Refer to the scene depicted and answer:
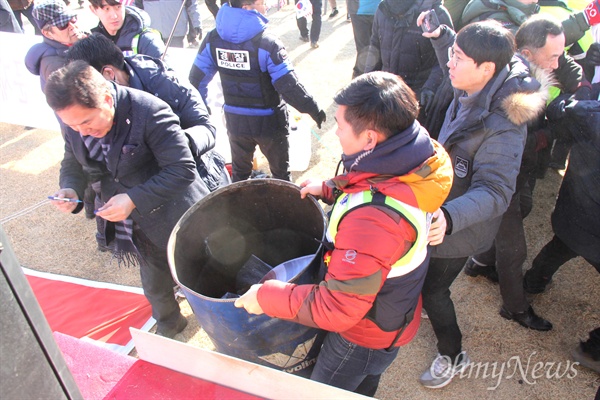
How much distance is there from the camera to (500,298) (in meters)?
2.95

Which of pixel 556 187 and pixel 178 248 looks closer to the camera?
pixel 178 248

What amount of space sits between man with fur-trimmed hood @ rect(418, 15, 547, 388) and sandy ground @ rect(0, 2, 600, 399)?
0.73m

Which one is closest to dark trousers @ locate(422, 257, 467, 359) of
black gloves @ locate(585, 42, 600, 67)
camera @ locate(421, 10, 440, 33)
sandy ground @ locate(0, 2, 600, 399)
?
sandy ground @ locate(0, 2, 600, 399)

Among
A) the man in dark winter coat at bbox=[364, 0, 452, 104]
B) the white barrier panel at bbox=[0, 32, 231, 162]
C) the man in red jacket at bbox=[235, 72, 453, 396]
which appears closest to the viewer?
the man in red jacket at bbox=[235, 72, 453, 396]

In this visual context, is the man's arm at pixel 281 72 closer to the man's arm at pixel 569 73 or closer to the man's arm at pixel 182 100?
the man's arm at pixel 182 100

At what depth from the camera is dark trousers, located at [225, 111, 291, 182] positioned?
3.36 metres

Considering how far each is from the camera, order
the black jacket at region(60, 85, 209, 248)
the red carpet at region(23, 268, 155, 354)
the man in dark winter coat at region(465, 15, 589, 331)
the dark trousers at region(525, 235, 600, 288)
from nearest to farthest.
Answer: the black jacket at region(60, 85, 209, 248) < the man in dark winter coat at region(465, 15, 589, 331) < the dark trousers at region(525, 235, 600, 288) < the red carpet at region(23, 268, 155, 354)

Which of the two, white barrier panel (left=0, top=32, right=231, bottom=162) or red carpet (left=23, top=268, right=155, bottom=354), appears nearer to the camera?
red carpet (left=23, top=268, right=155, bottom=354)

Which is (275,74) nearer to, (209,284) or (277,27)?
(209,284)

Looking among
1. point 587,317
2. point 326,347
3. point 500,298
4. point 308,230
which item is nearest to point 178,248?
point 308,230

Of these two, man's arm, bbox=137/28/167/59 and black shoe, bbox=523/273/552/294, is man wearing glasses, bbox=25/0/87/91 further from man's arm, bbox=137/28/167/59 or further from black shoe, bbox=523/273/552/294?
black shoe, bbox=523/273/552/294

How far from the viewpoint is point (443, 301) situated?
2.29 meters

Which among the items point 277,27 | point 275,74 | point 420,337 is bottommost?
point 420,337

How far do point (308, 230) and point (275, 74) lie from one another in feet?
5.03
